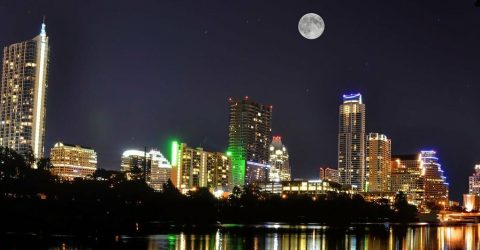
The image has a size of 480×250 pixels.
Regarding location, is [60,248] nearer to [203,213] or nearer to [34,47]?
[203,213]

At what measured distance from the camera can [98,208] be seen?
294 ft

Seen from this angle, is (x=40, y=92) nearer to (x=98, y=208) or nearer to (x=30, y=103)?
(x=30, y=103)

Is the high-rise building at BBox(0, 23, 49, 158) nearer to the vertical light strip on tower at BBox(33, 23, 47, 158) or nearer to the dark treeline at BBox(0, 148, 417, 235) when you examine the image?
the vertical light strip on tower at BBox(33, 23, 47, 158)

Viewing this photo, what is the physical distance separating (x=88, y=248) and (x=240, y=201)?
10986 centimetres

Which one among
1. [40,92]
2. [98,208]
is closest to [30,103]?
[40,92]

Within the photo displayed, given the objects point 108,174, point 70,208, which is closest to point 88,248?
point 70,208

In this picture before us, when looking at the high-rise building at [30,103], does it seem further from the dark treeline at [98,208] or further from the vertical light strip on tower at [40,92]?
the dark treeline at [98,208]

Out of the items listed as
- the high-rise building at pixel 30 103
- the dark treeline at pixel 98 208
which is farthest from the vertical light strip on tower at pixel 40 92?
the dark treeline at pixel 98 208

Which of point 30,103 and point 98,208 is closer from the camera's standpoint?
point 98,208

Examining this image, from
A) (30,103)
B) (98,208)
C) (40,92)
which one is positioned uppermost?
(40,92)

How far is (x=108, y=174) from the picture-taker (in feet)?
455

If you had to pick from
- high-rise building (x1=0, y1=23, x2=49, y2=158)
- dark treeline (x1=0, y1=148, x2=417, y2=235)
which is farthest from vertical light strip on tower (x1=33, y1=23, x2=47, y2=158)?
dark treeline (x1=0, y1=148, x2=417, y2=235)

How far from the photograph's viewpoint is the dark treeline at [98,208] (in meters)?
74.2

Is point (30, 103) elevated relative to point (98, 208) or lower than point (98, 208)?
elevated
